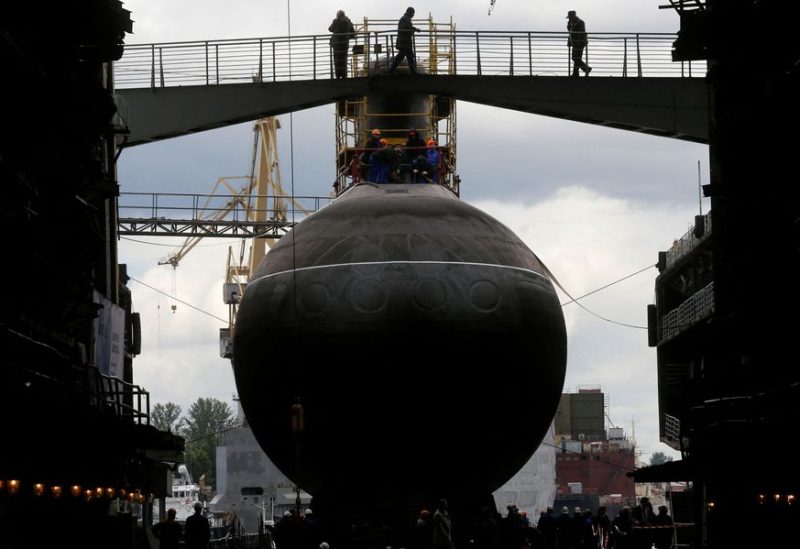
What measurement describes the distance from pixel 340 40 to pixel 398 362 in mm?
15359

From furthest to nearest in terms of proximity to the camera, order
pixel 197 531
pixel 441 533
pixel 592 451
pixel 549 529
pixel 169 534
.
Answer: pixel 592 451, pixel 549 529, pixel 441 533, pixel 197 531, pixel 169 534

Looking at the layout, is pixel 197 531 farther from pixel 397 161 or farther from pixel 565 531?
pixel 397 161

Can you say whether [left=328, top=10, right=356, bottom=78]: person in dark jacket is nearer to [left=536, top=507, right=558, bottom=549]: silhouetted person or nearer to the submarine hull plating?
the submarine hull plating

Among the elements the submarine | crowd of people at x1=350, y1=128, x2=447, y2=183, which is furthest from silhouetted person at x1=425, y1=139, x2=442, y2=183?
the submarine

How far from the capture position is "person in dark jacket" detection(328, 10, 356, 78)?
1898 inches

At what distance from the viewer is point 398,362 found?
36.4 m

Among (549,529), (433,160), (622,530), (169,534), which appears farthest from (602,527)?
(169,534)

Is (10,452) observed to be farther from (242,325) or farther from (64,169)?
(242,325)

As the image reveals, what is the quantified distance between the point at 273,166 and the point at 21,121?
82.2 meters

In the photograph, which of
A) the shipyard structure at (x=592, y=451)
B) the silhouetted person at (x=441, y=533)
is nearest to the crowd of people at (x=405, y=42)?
the silhouetted person at (x=441, y=533)

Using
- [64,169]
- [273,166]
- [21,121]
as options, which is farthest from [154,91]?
[273,166]

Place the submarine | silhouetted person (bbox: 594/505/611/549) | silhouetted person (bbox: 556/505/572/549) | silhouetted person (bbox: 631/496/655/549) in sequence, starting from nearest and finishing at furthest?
1. silhouetted person (bbox: 631/496/655/549)
2. silhouetted person (bbox: 556/505/572/549)
3. the submarine
4. silhouetted person (bbox: 594/505/611/549)

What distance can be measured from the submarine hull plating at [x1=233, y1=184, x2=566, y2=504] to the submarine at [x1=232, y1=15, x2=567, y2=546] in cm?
3

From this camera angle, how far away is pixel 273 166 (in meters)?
112
